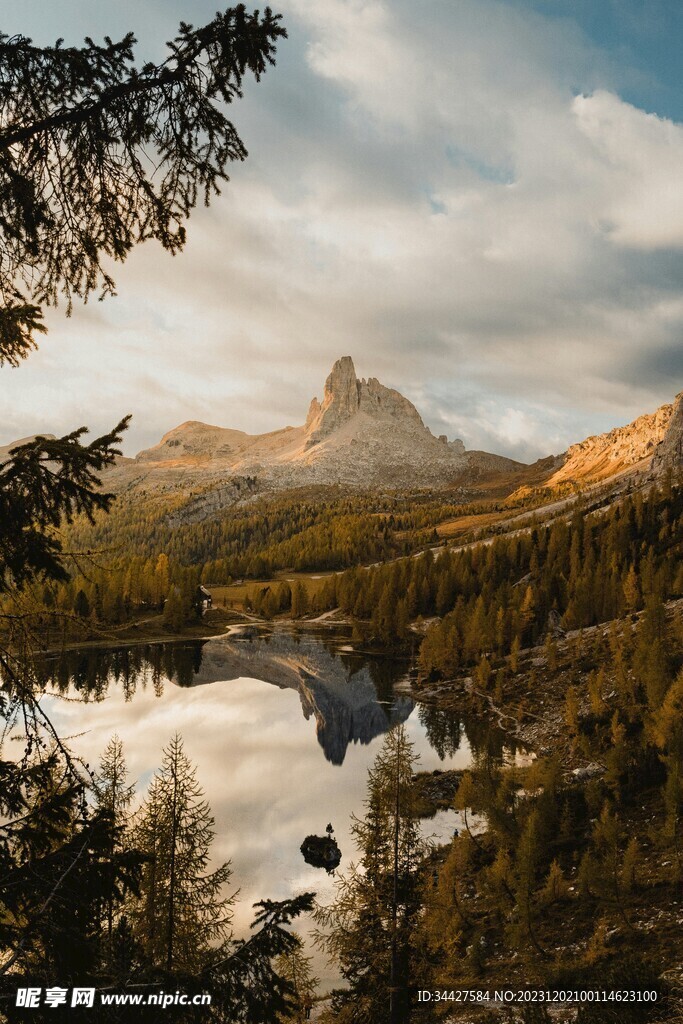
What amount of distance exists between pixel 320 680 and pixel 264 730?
18.3 m

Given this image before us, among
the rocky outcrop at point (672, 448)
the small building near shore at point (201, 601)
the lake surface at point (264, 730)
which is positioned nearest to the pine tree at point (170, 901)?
the lake surface at point (264, 730)

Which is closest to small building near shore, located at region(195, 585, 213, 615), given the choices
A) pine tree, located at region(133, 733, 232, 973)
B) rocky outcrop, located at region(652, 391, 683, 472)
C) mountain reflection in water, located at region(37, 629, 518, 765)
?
mountain reflection in water, located at region(37, 629, 518, 765)

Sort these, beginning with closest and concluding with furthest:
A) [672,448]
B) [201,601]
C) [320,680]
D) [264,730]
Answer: [264,730]
[320,680]
[201,601]
[672,448]

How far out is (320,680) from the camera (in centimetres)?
6969

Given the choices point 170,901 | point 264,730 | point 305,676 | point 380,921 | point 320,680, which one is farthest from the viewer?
point 305,676

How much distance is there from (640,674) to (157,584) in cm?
8128

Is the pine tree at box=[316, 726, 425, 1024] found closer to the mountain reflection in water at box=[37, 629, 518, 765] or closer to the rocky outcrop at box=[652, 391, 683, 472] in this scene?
the mountain reflection in water at box=[37, 629, 518, 765]

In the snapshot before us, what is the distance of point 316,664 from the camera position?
78.5 meters

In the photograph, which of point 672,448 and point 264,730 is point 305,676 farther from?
point 672,448

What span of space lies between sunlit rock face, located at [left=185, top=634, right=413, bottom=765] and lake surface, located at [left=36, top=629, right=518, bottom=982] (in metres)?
0.19

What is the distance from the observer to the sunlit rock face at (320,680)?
174ft

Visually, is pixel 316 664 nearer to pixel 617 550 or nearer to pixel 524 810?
pixel 524 810

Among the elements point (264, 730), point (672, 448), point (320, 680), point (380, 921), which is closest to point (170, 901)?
point (380, 921)

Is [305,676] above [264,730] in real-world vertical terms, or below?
above
